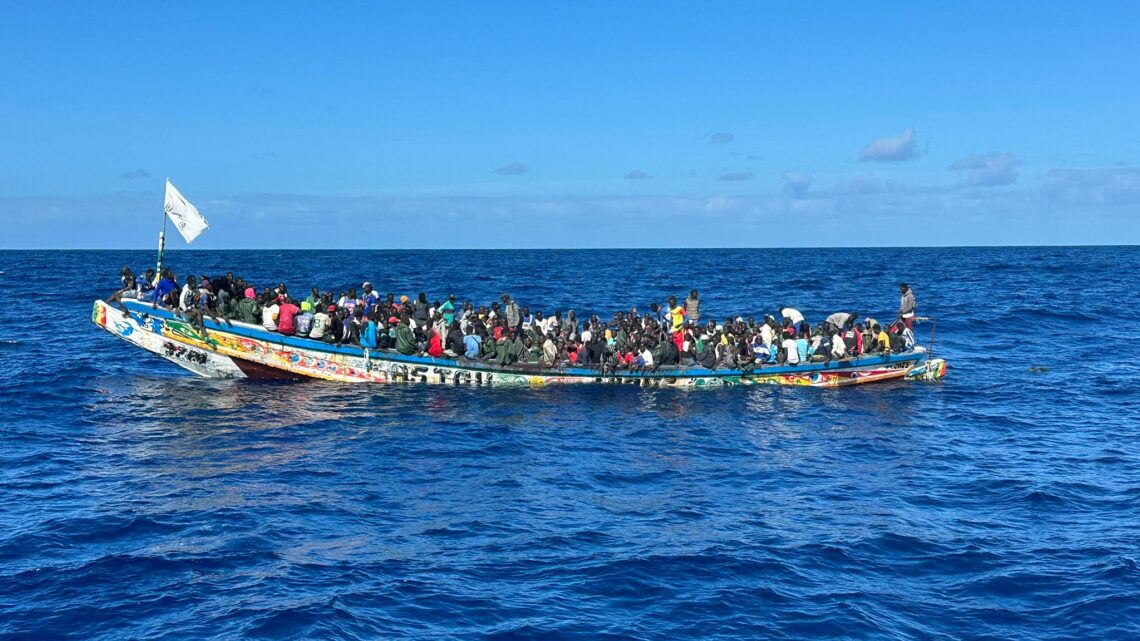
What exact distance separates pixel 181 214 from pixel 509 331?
405 inches

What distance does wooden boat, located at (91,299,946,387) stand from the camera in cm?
2847

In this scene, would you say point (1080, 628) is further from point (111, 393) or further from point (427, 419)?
point (111, 393)

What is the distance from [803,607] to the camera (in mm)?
14320

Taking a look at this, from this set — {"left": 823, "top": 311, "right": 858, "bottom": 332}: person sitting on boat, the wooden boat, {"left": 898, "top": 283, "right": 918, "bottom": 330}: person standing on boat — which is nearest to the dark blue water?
the wooden boat

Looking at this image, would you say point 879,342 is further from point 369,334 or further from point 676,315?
point 369,334

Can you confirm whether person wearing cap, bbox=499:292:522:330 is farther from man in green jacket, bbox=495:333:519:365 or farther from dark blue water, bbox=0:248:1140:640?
dark blue water, bbox=0:248:1140:640

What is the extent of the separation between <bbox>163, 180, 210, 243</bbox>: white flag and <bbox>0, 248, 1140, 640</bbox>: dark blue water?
15.9 feet

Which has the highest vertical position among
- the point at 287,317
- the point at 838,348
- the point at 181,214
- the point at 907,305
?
the point at 181,214

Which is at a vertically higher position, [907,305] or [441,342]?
[907,305]

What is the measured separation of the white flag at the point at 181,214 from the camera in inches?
1137

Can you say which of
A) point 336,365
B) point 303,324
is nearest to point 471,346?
point 336,365

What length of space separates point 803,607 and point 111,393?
23.6 meters

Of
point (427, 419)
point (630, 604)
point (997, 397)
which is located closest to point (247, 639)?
point (630, 604)

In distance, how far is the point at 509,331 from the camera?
99.9 ft
